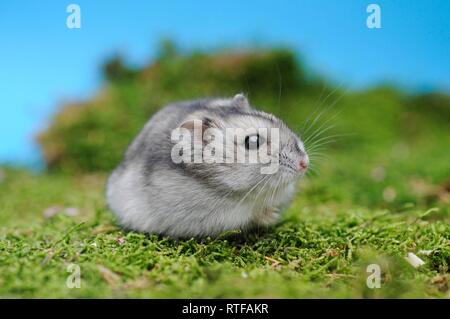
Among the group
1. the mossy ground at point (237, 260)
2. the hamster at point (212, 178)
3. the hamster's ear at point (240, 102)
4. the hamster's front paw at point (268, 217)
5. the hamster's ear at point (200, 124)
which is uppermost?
the hamster's ear at point (240, 102)

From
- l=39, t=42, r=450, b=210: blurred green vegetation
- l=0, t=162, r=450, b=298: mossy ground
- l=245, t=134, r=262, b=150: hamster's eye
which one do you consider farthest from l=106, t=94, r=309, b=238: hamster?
l=39, t=42, r=450, b=210: blurred green vegetation

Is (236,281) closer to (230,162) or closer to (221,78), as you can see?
(230,162)

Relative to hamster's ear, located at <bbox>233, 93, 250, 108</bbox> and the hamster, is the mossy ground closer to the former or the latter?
the hamster

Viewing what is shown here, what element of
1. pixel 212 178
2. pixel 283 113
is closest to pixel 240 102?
pixel 212 178

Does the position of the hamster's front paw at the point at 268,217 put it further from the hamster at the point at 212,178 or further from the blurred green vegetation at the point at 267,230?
the blurred green vegetation at the point at 267,230

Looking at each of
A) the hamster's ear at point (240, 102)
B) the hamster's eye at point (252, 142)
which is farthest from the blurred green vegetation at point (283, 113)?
the hamster's eye at point (252, 142)

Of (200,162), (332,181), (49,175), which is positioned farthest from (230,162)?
(49,175)

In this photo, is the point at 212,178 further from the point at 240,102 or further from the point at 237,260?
the point at 240,102
